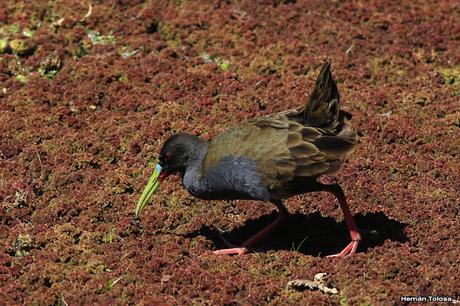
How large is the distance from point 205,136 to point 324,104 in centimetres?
205

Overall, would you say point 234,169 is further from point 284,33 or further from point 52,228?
point 284,33

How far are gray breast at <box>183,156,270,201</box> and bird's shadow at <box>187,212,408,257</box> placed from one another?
1.88 ft

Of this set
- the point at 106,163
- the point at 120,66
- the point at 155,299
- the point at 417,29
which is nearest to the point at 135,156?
the point at 106,163

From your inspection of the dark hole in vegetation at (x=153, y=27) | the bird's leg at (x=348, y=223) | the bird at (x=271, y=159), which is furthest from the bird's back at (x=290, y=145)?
the dark hole in vegetation at (x=153, y=27)

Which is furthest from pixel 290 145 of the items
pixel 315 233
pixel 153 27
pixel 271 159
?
pixel 153 27

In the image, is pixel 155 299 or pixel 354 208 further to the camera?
pixel 354 208

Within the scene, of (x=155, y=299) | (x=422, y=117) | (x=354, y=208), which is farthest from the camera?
(x=422, y=117)

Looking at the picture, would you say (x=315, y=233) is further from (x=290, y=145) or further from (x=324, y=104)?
(x=324, y=104)

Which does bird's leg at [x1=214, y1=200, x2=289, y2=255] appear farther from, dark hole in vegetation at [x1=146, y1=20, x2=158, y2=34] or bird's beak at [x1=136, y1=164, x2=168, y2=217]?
dark hole in vegetation at [x1=146, y1=20, x2=158, y2=34]

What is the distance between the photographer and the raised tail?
8.26m

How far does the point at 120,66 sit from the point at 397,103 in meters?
3.84

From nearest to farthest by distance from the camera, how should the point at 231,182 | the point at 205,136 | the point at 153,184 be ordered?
the point at 231,182
the point at 153,184
the point at 205,136

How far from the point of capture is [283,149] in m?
7.97

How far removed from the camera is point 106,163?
9508 mm
